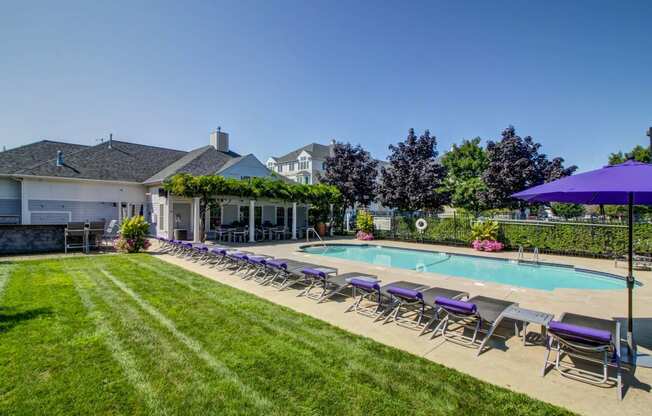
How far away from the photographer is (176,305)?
20.9 ft

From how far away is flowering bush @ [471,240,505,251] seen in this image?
1605 cm

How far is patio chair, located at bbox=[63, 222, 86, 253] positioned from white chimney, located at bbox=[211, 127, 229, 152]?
13118mm

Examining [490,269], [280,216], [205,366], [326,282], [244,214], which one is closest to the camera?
[205,366]

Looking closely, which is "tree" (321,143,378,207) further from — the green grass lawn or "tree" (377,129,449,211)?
the green grass lawn

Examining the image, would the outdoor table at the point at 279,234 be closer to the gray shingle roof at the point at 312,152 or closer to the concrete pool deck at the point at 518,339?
the concrete pool deck at the point at 518,339

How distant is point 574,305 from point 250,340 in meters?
6.76

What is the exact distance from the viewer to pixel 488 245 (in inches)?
638

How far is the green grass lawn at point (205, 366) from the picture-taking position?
318cm

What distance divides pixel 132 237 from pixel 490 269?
15326 millimetres

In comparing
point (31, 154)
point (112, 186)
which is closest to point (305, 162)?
point (112, 186)

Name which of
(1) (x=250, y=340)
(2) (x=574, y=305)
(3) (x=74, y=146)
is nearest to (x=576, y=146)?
(2) (x=574, y=305)

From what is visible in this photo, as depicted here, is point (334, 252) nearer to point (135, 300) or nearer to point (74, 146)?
point (135, 300)

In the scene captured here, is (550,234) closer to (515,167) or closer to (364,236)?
(515,167)

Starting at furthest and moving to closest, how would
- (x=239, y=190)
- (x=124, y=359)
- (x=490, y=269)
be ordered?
(x=239, y=190)
(x=490, y=269)
(x=124, y=359)
